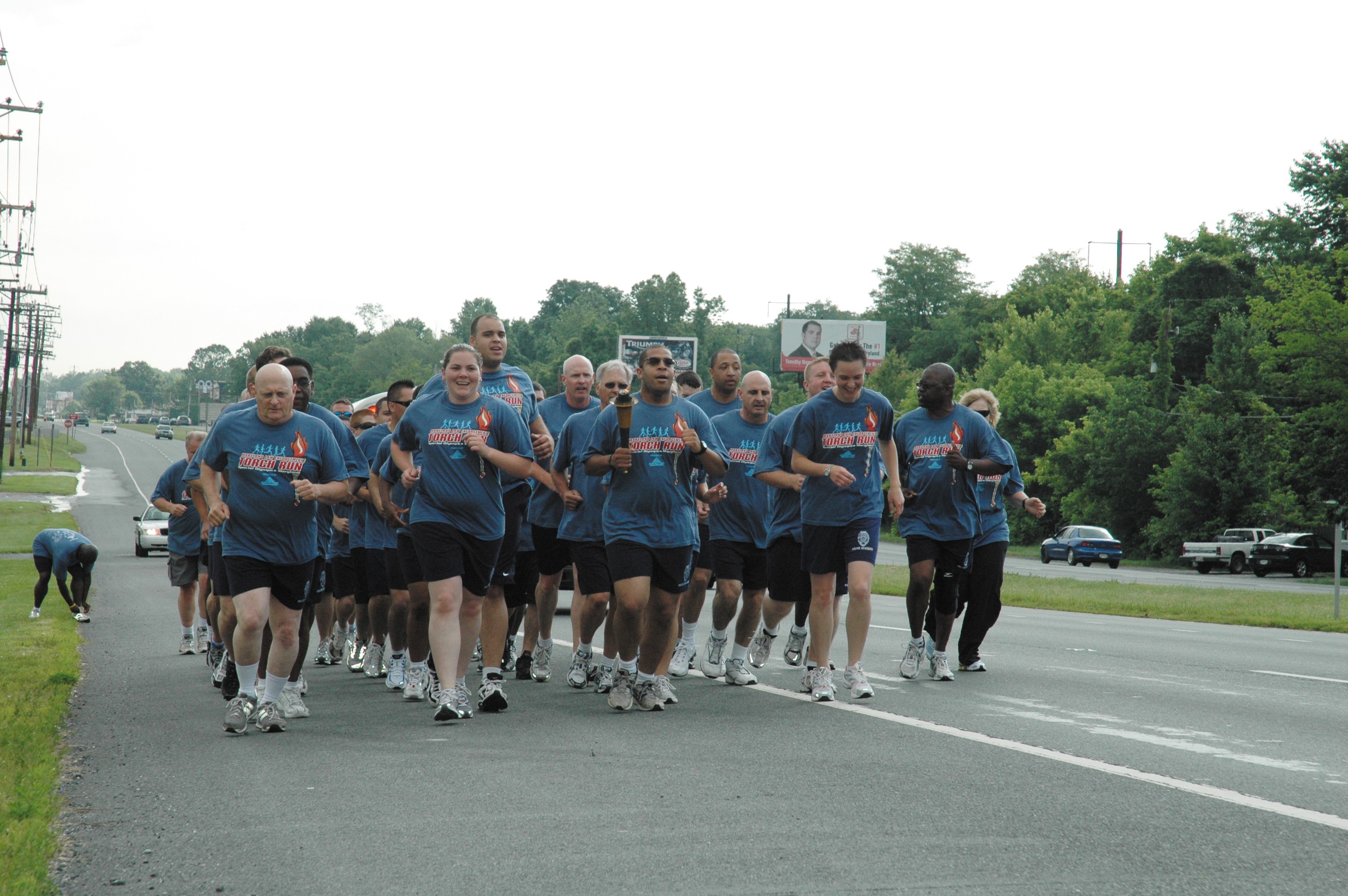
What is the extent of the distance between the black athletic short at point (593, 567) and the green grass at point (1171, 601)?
1087 centimetres

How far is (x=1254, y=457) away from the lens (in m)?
45.0

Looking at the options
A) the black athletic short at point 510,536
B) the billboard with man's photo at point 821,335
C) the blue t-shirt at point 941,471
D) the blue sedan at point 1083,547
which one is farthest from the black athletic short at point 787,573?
the billboard with man's photo at point 821,335

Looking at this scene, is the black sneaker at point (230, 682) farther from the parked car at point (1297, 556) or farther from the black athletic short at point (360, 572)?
the parked car at point (1297, 556)

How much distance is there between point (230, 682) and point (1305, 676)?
25.0 feet

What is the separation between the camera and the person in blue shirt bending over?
620 inches

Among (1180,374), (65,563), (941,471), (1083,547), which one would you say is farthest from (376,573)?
(1180,374)

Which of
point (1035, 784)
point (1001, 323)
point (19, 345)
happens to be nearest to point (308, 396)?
point (1035, 784)

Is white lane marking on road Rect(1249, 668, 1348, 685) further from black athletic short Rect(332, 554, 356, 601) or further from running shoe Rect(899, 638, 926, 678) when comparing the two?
black athletic short Rect(332, 554, 356, 601)

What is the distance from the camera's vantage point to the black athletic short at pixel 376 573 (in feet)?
32.9

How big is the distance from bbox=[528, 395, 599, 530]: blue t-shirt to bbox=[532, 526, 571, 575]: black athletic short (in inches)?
2.4

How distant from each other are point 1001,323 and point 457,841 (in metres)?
77.6

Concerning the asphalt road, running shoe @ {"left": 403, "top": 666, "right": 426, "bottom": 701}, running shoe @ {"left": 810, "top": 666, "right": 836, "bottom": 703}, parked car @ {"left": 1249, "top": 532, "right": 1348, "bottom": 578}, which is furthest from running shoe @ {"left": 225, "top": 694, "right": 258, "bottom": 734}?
parked car @ {"left": 1249, "top": 532, "right": 1348, "bottom": 578}

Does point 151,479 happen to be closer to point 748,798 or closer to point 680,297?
point 680,297

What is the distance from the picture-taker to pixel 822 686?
27.8 feet
